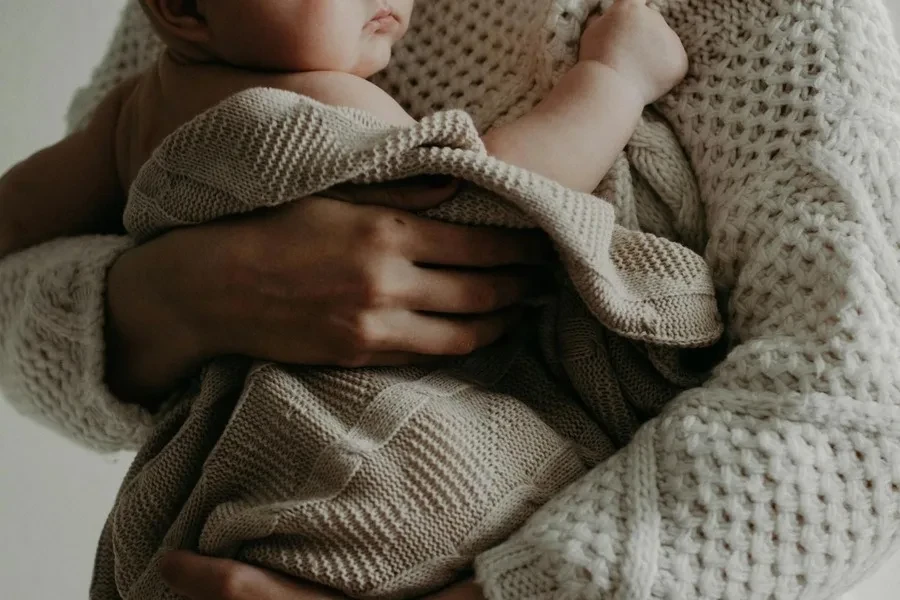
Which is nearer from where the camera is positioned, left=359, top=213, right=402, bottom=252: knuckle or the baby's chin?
left=359, top=213, right=402, bottom=252: knuckle

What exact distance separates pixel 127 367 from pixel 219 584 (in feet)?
0.84

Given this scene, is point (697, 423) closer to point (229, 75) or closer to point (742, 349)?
point (742, 349)

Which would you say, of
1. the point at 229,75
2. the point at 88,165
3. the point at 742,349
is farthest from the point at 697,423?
the point at 88,165

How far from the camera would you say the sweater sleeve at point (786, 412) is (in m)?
0.55

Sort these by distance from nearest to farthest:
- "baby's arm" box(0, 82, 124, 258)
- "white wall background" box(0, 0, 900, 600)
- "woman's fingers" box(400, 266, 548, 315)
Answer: "woman's fingers" box(400, 266, 548, 315), "baby's arm" box(0, 82, 124, 258), "white wall background" box(0, 0, 900, 600)

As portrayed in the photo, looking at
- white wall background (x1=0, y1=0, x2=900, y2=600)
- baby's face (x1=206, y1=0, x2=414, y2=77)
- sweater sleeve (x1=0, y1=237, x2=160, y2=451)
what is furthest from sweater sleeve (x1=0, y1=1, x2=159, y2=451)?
white wall background (x1=0, y1=0, x2=900, y2=600)

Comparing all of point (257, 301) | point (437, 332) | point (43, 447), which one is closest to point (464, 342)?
point (437, 332)

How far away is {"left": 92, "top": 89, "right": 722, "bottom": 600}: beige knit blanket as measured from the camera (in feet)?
1.93

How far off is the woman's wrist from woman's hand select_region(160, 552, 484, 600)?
0.18 m

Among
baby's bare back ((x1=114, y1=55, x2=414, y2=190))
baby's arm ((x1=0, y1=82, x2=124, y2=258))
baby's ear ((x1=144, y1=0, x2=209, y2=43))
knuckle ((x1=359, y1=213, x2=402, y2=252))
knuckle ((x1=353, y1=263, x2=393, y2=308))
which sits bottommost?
baby's arm ((x1=0, y1=82, x2=124, y2=258))

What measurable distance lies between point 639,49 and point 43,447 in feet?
4.88

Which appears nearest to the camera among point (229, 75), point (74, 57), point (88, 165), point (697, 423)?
point (697, 423)

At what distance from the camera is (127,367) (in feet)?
2.50

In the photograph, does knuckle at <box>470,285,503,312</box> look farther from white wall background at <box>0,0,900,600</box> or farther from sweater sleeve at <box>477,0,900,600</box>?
white wall background at <box>0,0,900,600</box>
